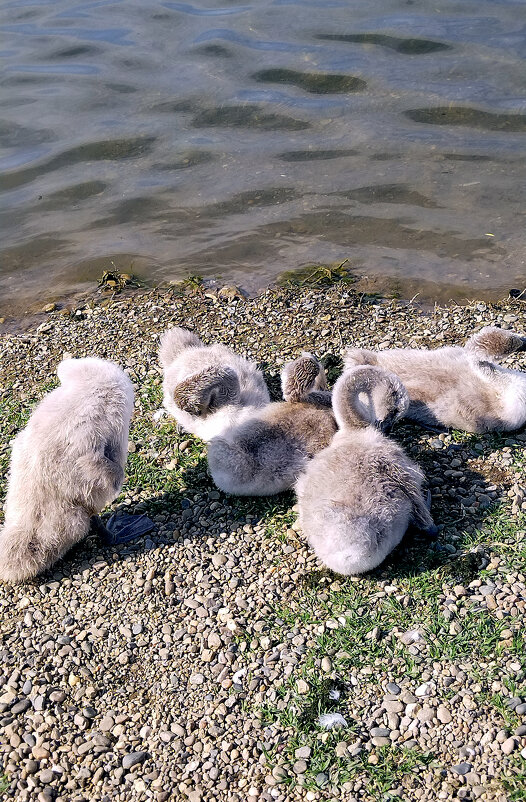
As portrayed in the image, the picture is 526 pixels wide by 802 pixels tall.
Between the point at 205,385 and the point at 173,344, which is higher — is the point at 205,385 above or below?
above

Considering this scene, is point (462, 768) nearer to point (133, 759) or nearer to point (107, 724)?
point (133, 759)

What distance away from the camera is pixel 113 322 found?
342 inches

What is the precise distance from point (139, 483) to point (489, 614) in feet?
8.96

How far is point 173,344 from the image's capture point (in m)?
7.08

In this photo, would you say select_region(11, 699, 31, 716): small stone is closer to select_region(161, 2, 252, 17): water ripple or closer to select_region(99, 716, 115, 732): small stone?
select_region(99, 716, 115, 732): small stone

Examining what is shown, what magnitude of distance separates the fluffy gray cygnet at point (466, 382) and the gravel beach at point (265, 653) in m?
0.14

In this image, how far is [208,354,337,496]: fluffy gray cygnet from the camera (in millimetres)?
5883

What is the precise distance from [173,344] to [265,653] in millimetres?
3047

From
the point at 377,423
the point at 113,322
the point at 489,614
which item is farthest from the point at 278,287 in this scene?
the point at 489,614

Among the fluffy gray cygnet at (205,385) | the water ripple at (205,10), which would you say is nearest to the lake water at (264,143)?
the water ripple at (205,10)

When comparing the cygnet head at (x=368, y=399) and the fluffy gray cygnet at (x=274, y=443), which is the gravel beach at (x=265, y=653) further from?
the cygnet head at (x=368, y=399)

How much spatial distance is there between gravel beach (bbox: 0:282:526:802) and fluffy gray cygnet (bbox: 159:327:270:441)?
0.33 metres

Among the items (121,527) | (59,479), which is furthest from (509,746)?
(59,479)

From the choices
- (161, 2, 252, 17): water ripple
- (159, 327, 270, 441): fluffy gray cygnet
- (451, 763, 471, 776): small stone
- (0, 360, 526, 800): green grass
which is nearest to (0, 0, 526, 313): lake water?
(161, 2, 252, 17): water ripple
